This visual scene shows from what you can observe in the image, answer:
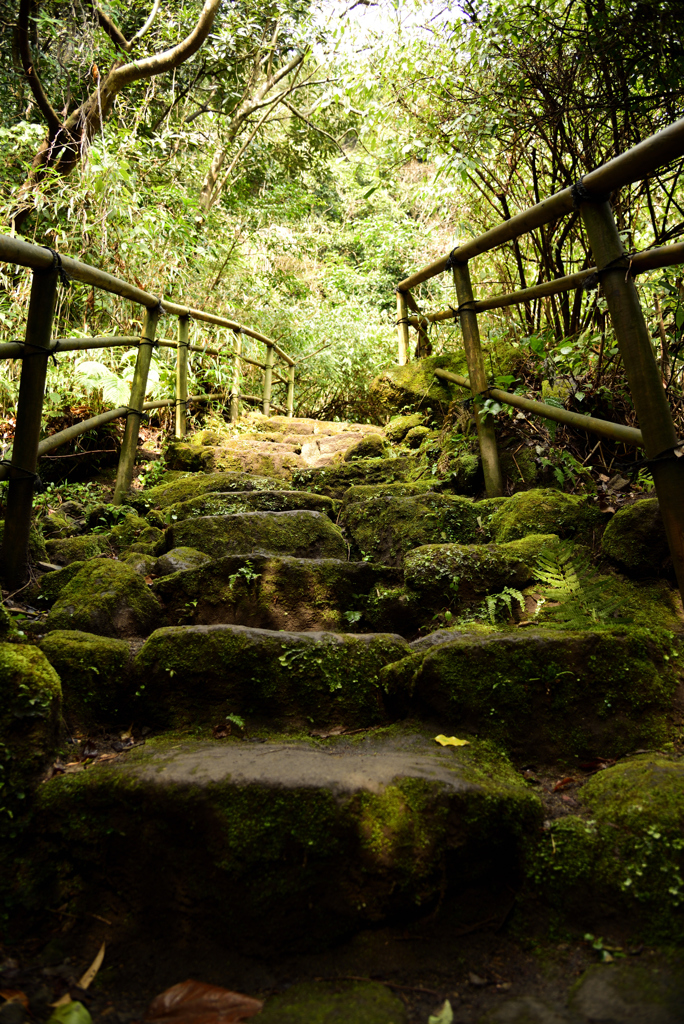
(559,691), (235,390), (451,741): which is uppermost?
(235,390)

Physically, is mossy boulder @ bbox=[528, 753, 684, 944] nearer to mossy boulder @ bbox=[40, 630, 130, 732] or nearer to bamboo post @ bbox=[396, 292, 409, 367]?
mossy boulder @ bbox=[40, 630, 130, 732]

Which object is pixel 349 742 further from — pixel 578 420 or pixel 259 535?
pixel 578 420

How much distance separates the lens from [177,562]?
8.25ft

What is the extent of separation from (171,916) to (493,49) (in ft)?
17.5

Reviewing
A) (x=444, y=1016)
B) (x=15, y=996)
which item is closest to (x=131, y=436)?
(x=15, y=996)

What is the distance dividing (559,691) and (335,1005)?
0.94m

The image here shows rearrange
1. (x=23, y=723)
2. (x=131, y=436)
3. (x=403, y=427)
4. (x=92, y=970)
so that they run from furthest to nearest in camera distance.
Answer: (x=403, y=427), (x=131, y=436), (x=23, y=723), (x=92, y=970)

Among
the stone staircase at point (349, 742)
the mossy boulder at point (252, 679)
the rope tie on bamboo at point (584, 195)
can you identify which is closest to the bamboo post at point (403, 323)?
the stone staircase at point (349, 742)

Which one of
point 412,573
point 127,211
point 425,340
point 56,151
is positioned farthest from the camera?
point 56,151

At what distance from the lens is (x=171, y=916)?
1320 mm

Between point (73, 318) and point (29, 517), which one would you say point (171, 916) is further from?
point (73, 318)

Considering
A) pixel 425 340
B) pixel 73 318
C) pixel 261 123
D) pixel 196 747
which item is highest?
pixel 261 123

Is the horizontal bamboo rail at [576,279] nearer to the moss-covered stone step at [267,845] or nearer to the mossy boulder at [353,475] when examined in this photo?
the mossy boulder at [353,475]

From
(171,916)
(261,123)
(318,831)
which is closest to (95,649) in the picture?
(171,916)
